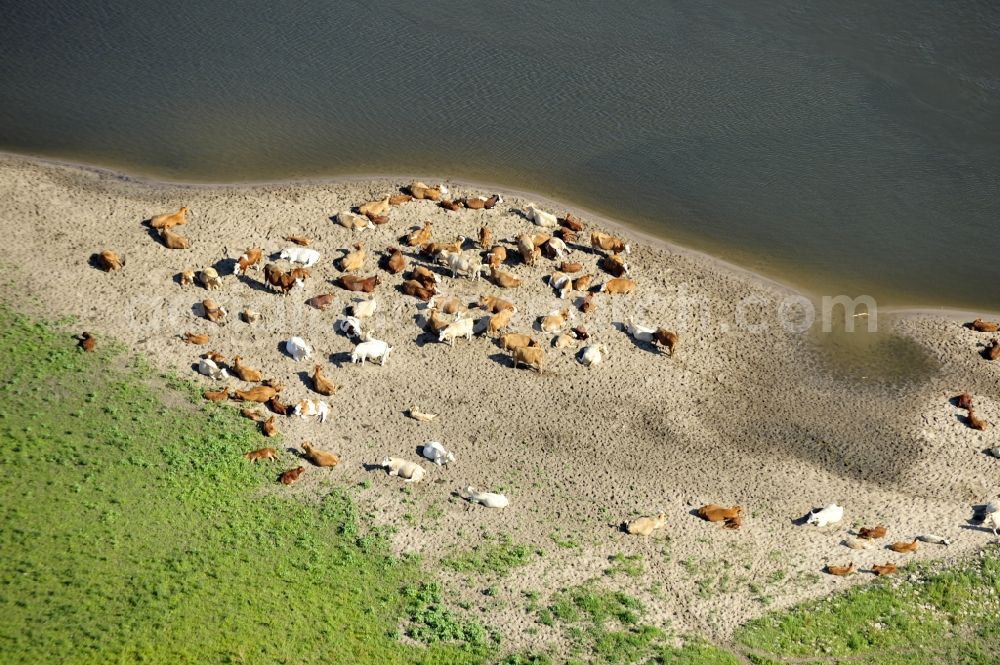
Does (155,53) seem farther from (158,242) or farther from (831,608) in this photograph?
(831,608)

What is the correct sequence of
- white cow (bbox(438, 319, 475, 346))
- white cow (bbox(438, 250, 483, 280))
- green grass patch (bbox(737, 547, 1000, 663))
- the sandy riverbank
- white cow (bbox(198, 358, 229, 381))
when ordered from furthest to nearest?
white cow (bbox(438, 250, 483, 280)), white cow (bbox(438, 319, 475, 346)), white cow (bbox(198, 358, 229, 381)), the sandy riverbank, green grass patch (bbox(737, 547, 1000, 663))

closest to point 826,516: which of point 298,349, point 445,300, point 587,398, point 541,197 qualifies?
point 587,398

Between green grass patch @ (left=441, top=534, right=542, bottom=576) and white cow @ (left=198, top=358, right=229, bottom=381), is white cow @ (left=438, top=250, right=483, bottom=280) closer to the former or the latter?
white cow @ (left=198, top=358, right=229, bottom=381)

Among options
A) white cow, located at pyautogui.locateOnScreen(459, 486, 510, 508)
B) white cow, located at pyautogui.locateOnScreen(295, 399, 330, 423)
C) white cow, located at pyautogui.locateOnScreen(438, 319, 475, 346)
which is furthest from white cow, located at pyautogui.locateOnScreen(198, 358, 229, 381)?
white cow, located at pyautogui.locateOnScreen(459, 486, 510, 508)

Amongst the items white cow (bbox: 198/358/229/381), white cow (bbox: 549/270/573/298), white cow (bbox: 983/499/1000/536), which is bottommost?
white cow (bbox: 198/358/229/381)

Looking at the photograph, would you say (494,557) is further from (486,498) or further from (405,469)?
(405,469)

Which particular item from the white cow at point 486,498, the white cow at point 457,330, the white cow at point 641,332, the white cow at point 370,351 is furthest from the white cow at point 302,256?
the white cow at point 486,498
